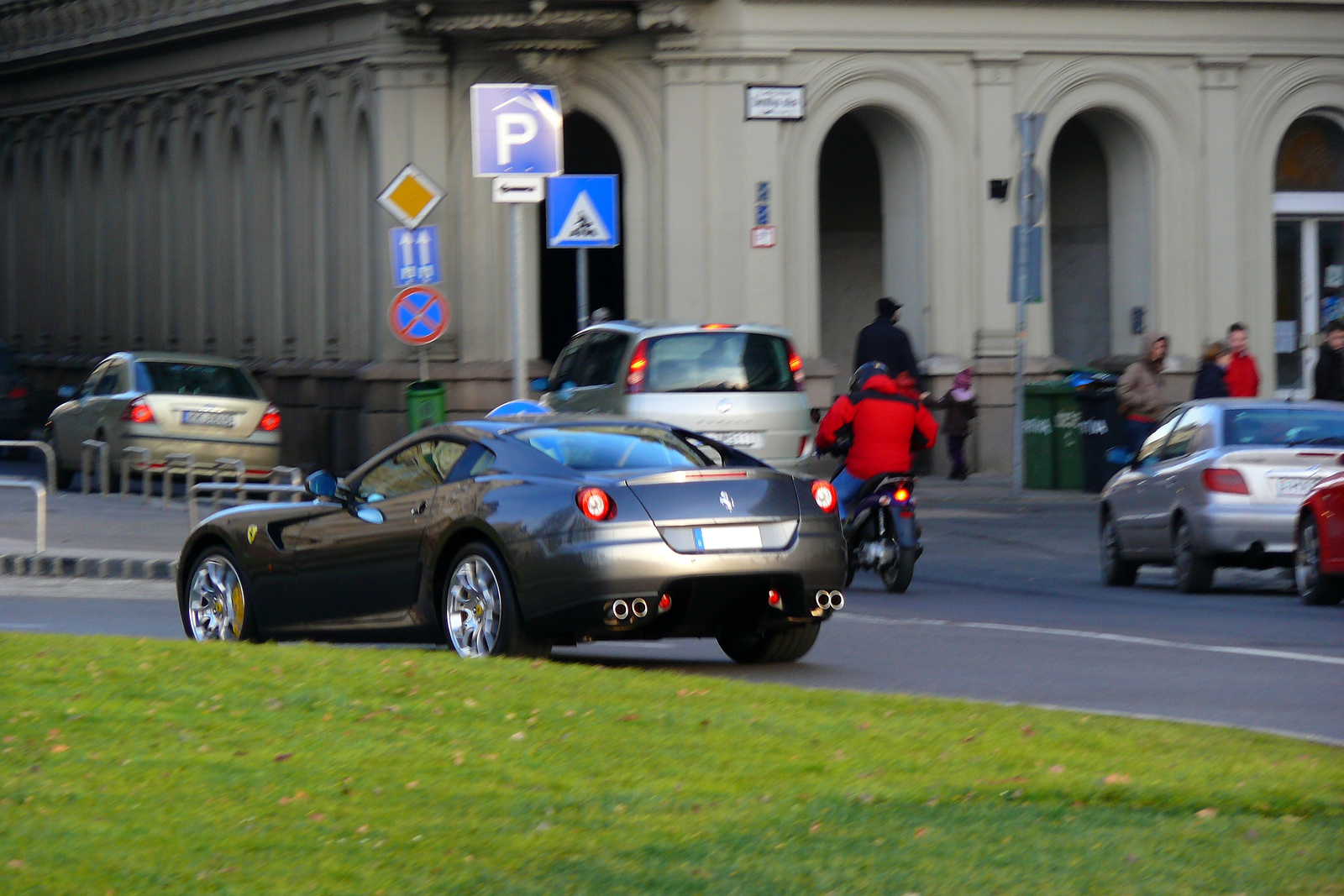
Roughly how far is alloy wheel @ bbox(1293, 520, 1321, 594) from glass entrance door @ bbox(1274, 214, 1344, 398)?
1531cm

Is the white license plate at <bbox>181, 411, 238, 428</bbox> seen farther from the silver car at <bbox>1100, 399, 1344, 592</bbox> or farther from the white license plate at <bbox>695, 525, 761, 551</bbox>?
the white license plate at <bbox>695, 525, 761, 551</bbox>

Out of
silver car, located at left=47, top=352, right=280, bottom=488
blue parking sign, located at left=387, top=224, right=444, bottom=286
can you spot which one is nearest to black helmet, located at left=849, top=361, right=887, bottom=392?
blue parking sign, located at left=387, top=224, right=444, bottom=286

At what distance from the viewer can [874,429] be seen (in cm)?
1584

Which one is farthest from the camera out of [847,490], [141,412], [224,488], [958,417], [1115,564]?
[958,417]

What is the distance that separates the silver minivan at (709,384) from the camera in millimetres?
18531

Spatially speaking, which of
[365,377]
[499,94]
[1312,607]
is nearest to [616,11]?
[365,377]

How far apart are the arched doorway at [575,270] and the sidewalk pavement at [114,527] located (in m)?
7.86

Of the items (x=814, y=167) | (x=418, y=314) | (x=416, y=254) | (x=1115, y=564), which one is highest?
(x=814, y=167)

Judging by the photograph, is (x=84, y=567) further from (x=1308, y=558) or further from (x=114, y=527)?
(x=1308, y=558)

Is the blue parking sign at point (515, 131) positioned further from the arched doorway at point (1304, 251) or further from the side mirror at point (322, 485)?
the arched doorway at point (1304, 251)

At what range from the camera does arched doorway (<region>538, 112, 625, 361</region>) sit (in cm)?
3297

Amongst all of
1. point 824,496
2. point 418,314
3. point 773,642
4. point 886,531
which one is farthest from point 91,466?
point 824,496

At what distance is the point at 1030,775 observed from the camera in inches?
282

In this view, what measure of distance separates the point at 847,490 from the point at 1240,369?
8.27 m
